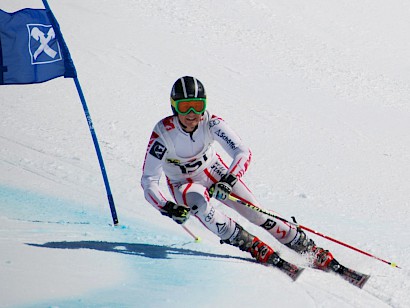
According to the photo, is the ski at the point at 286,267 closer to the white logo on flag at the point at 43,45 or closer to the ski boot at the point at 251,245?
the ski boot at the point at 251,245

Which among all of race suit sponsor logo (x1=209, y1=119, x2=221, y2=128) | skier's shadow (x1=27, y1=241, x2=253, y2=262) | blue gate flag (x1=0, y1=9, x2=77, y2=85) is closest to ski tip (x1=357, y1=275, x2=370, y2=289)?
skier's shadow (x1=27, y1=241, x2=253, y2=262)

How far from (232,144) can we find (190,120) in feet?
1.63

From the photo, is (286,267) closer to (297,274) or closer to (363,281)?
(297,274)

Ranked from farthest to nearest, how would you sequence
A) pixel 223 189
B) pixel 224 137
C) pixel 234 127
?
pixel 234 127, pixel 224 137, pixel 223 189

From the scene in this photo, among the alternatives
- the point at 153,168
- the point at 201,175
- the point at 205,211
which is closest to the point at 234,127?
the point at 201,175

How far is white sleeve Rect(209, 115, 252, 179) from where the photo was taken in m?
5.74

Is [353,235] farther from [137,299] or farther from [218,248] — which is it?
[137,299]

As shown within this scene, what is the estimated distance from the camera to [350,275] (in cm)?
550

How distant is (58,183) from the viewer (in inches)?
294

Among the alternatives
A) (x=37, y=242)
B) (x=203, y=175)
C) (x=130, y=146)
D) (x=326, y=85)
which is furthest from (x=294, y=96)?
(x=37, y=242)

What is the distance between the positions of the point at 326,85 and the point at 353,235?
7.17 metres

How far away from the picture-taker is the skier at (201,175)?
5496 mm

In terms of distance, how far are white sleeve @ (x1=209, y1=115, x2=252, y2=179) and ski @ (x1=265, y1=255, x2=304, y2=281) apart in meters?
0.85

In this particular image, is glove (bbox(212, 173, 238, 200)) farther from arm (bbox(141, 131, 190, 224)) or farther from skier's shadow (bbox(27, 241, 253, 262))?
skier's shadow (bbox(27, 241, 253, 262))
